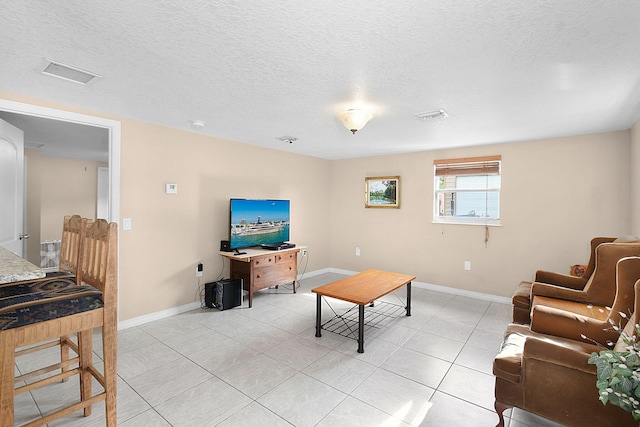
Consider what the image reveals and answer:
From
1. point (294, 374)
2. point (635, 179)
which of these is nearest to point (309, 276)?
point (294, 374)

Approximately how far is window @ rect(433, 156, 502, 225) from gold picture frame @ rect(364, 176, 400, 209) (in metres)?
0.66

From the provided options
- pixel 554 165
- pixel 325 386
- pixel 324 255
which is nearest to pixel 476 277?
pixel 554 165

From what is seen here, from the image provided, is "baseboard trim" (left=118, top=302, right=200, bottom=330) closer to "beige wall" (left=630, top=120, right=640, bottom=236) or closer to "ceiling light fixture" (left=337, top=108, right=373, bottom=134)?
"ceiling light fixture" (left=337, top=108, right=373, bottom=134)

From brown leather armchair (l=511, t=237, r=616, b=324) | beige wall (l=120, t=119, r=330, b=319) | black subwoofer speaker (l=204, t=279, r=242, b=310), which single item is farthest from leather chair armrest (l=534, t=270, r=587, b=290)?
beige wall (l=120, t=119, r=330, b=319)

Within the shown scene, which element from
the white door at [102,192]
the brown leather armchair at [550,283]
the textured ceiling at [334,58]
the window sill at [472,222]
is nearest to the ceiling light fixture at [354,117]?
the textured ceiling at [334,58]

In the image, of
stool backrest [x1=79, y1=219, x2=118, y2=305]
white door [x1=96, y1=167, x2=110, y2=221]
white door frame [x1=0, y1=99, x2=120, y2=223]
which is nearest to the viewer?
stool backrest [x1=79, y1=219, x2=118, y2=305]

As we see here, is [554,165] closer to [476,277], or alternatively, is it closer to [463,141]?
[463,141]

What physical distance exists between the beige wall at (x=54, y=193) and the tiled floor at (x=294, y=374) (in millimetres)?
3747

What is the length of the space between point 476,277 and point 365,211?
6.91 ft

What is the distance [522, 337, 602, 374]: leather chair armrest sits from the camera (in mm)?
1529

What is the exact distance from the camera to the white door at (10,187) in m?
2.68

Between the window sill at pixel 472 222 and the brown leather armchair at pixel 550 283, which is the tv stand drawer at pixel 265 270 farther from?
the brown leather armchair at pixel 550 283

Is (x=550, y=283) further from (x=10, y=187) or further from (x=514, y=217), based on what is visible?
(x=10, y=187)

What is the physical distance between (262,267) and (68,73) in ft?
9.20
